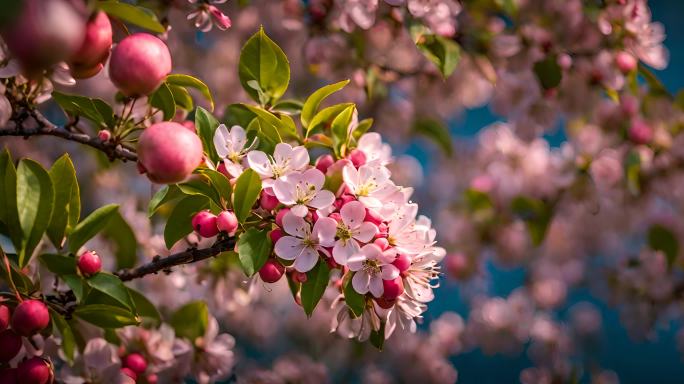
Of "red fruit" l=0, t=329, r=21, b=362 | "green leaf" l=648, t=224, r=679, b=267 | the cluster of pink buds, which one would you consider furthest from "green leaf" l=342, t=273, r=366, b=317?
"green leaf" l=648, t=224, r=679, b=267

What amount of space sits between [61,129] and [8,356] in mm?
302

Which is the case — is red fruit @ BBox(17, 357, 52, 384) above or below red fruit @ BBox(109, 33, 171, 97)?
below

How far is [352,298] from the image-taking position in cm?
76

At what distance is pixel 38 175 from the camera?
0.75 metres

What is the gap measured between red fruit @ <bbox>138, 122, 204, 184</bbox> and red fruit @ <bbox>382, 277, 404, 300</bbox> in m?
0.28

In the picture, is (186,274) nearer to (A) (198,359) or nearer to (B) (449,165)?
(A) (198,359)

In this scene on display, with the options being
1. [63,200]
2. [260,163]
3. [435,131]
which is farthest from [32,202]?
[435,131]

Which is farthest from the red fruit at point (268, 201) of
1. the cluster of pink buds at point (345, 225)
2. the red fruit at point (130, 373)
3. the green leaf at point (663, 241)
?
the green leaf at point (663, 241)

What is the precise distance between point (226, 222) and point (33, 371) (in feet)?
1.09

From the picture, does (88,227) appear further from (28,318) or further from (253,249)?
(253,249)

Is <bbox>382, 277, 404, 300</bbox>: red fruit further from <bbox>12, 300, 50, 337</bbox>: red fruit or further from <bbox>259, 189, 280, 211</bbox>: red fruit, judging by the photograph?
<bbox>12, 300, 50, 337</bbox>: red fruit

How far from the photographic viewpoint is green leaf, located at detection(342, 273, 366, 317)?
76 cm

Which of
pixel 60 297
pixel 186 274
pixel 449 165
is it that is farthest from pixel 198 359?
pixel 449 165

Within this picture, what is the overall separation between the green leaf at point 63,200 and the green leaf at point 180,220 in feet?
0.44
